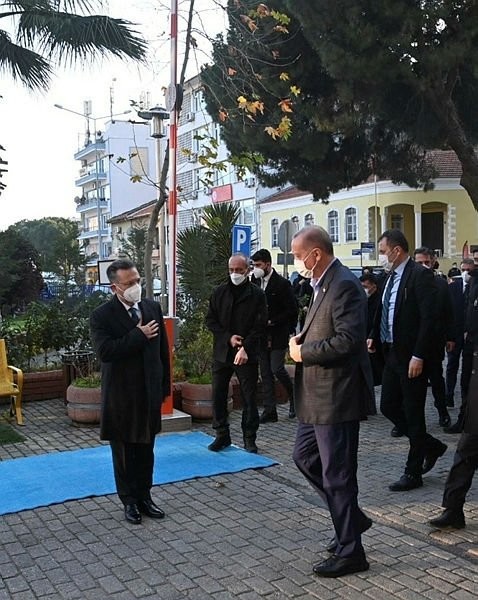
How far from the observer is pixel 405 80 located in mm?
14102

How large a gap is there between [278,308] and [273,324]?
0.20 meters

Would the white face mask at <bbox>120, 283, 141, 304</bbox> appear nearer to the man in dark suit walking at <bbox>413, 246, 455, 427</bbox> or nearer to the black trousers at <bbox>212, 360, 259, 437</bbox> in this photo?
the black trousers at <bbox>212, 360, 259, 437</bbox>

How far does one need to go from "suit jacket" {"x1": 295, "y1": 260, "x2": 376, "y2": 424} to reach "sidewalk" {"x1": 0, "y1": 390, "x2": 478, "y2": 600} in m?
0.95

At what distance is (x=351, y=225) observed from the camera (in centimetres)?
4400

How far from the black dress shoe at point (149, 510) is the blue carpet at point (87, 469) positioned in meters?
0.64

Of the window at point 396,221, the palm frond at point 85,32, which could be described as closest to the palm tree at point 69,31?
the palm frond at point 85,32

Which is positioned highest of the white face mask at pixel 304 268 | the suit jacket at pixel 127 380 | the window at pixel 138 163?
the window at pixel 138 163

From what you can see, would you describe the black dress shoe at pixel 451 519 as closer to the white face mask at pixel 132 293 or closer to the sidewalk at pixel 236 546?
the sidewalk at pixel 236 546

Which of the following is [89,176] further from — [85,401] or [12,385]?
[85,401]

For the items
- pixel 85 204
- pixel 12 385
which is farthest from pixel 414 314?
pixel 85 204

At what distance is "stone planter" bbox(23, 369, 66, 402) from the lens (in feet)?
31.7

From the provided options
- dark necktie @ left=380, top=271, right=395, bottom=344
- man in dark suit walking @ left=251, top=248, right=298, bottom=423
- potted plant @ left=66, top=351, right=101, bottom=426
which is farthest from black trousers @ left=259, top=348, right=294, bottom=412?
dark necktie @ left=380, top=271, right=395, bottom=344

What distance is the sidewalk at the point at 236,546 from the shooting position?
399 centimetres

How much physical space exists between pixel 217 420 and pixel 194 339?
325 cm
